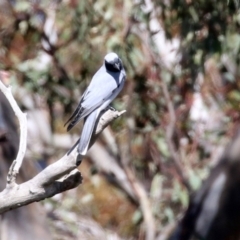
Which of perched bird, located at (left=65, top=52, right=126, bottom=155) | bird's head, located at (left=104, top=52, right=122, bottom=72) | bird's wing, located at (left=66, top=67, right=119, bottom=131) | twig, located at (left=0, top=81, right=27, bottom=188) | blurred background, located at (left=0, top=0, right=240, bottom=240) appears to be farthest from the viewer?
blurred background, located at (left=0, top=0, right=240, bottom=240)

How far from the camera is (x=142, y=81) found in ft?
22.8

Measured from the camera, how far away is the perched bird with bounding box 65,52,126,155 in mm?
3484

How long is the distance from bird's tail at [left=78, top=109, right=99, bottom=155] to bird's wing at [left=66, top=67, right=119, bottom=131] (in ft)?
0.20

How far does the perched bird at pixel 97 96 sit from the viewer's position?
3484mm

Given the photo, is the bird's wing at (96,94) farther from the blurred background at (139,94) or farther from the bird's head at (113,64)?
the blurred background at (139,94)

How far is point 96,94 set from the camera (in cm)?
396

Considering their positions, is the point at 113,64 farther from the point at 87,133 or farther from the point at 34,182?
the point at 34,182

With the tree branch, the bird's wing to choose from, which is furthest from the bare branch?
the bird's wing

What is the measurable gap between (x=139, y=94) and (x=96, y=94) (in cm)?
311

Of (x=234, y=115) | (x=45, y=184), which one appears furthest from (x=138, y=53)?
(x=45, y=184)

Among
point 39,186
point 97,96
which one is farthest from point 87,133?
point 97,96

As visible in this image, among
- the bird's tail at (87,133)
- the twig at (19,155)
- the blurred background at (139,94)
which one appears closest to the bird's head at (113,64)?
the bird's tail at (87,133)

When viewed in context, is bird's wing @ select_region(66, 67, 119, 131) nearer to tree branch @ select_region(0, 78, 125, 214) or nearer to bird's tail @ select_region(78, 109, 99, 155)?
bird's tail @ select_region(78, 109, 99, 155)

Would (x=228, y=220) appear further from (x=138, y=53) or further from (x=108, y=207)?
(x=108, y=207)
